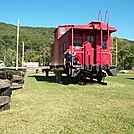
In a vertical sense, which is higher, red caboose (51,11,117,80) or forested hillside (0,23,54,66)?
forested hillside (0,23,54,66)

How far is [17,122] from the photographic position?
4.75 m

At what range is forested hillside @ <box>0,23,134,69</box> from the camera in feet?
161

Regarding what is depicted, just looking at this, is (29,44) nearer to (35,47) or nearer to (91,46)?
(35,47)

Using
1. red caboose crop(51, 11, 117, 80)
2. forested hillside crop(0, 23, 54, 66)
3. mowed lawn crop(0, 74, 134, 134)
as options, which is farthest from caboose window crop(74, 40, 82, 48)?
forested hillside crop(0, 23, 54, 66)

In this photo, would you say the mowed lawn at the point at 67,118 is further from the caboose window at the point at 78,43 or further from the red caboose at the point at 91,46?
the caboose window at the point at 78,43

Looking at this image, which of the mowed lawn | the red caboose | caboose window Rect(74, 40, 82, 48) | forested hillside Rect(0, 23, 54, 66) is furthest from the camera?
forested hillside Rect(0, 23, 54, 66)

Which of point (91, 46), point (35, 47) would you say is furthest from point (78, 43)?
point (35, 47)

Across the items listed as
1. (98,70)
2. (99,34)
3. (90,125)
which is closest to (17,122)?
(90,125)

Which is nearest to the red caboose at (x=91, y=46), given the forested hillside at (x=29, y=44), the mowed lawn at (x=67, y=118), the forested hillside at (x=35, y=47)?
the forested hillside at (x=35, y=47)

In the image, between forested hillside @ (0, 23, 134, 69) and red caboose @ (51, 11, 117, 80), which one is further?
forested hillside @ (0, 23, 134, 69)

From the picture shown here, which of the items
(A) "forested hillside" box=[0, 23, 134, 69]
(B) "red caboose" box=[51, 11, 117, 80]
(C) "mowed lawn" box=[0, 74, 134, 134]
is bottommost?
(C) "mowed lawn" box=[0, 74, 134, 134]

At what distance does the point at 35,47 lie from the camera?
327 ft

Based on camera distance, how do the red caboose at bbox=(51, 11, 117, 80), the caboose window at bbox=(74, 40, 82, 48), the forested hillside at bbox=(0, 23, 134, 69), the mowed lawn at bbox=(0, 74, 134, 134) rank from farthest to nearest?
the forested hillside at bbox=(0, 23, 134, 69) < the caboose window at bbox=(74, 40, 82, 48) < the red caboose at bbox=(51, 11, 117, 80) < the mowed lawn at bbox=(0, 74, 134, 134)

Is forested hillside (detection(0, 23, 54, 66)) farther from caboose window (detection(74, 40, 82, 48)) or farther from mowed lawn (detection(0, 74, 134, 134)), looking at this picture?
mowed lawn (detection(0, 74, 134, 134))
